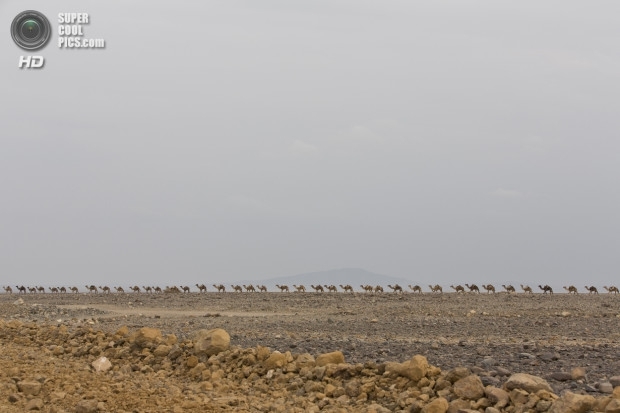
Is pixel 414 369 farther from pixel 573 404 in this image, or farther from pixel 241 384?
pixel 241 384

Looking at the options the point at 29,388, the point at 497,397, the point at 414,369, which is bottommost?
the point at 29,388

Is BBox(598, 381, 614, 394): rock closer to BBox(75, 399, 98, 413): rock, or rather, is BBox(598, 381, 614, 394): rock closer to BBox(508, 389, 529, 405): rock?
BBox(508, 389, 529, 405): rock

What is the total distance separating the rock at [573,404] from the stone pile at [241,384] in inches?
0.4

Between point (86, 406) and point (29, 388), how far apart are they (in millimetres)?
1456

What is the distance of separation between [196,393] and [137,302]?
3005 centimetres

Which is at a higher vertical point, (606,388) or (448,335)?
(448,335)

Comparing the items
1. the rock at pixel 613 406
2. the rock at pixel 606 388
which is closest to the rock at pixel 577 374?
the rock at pixel 606 388

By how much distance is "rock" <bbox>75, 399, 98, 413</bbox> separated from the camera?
9.77 m

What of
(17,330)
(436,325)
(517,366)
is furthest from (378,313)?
(517,366)

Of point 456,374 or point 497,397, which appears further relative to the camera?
point 456,374

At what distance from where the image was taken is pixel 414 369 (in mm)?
9805

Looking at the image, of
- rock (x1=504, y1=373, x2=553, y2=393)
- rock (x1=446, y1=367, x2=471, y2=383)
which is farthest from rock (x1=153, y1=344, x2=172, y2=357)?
rock (x1=504, y1=373, x2=553, y2=393)

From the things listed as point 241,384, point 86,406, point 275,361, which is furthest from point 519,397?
point 86,406

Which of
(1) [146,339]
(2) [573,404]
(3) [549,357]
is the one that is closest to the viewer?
(2) [573,404]
